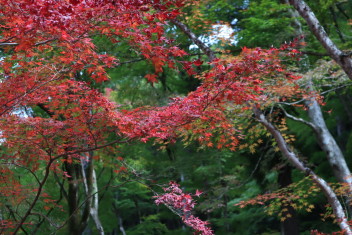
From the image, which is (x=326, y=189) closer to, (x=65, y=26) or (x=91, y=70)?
(x=91, y=70)

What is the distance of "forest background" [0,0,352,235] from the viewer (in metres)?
3.98

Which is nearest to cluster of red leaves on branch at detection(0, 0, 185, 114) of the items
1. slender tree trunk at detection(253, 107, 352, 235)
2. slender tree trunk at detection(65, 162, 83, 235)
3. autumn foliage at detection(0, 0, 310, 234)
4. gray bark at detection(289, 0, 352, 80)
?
autumn foliage at detection(0, 0, 310, 234)

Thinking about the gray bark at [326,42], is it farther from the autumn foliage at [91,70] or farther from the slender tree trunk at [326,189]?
the slender tree trunk at [326,189]

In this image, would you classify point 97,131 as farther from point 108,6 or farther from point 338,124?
point 338,124

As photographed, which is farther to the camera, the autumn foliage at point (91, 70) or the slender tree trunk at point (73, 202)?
the slender tree trunk at point (73, 202)

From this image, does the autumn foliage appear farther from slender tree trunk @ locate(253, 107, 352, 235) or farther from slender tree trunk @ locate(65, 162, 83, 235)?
slender tree trunk @ locate(65, 162, 83, 235)

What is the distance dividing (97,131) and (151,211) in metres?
21.1

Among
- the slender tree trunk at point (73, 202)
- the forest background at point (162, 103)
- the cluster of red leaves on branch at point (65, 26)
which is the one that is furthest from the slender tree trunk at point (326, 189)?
the slender tree trunk at point (73, 202)

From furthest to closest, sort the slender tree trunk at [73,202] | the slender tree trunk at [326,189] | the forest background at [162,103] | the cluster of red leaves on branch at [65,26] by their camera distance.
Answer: the slender tree trunk at [73,202] → the slender tree trunk at [326,189] → the forest background at [162,103] → the cluster of red leaves on branch at [65,26]

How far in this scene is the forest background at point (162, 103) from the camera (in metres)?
3.98

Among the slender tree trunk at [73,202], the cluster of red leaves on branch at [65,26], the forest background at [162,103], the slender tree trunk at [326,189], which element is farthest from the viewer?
the slender tree trunk at [73,202]

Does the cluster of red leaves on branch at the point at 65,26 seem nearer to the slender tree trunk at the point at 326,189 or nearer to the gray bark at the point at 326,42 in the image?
the gray bark at the point at 326,42

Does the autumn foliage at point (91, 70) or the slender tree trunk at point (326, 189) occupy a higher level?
the autumn foliage at point (91, 70)

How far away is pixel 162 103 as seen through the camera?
11695 millimetres
